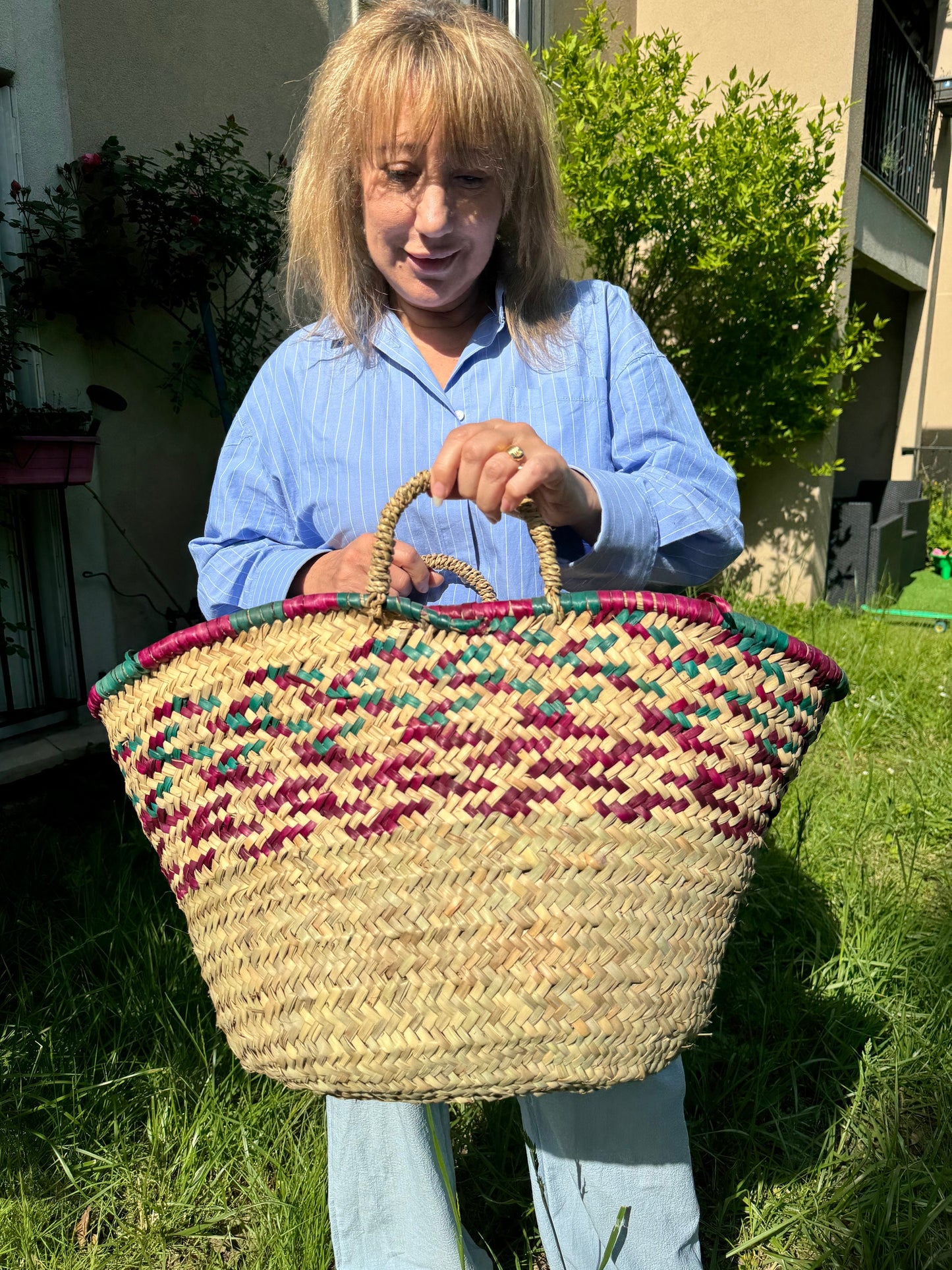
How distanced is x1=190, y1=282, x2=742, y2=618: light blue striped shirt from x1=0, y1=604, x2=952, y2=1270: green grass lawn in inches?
40.5

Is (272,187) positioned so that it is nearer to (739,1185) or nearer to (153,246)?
(153,246)

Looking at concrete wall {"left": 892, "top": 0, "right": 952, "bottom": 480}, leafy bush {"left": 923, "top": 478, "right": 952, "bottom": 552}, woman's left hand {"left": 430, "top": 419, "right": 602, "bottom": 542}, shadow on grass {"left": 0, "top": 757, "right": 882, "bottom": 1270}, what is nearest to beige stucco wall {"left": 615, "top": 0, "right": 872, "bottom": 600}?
leafy bush {"left": 923, "top": 478, "right": 952, "bottom": 552}

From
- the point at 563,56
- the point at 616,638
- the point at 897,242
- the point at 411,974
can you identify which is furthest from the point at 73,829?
the point at 897,242

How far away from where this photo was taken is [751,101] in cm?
695

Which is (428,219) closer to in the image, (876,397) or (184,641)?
(184,641)

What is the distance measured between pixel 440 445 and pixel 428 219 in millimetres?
301

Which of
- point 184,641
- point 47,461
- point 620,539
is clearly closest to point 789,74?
point 47,461

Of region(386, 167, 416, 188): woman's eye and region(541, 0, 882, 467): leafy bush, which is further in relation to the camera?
region(541, 0, 882, 467): leafy bush

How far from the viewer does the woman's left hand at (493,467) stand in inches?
39.4

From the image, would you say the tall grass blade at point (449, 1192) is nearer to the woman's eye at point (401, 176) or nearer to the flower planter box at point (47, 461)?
the woman's eye at point (401, 176)

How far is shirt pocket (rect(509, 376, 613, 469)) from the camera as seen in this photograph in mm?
1330

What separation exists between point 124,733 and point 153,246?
3148 millimetres

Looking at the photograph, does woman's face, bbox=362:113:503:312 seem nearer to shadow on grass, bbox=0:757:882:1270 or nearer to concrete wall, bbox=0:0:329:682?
shadow on grass, bbox=0:757:882:1270

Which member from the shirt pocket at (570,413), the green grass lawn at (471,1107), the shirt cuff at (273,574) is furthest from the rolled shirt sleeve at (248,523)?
the green grass lawn at (471,1107)
